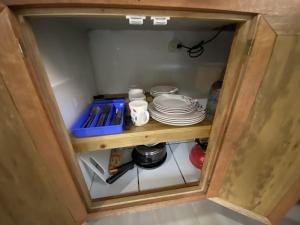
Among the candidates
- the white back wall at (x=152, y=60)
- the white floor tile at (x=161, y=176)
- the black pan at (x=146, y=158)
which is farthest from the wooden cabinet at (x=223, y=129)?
the white back wall at (x=152, y=60)

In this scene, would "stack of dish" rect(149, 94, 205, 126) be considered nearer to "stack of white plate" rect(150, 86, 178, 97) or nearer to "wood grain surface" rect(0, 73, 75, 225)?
"stack of white plate" rect(150, 86, 178, 97)

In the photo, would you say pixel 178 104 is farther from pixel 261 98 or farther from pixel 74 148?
→ pixel 74 148

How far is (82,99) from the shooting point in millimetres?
788

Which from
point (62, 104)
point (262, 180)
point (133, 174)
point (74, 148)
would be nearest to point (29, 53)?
point (62, 104)

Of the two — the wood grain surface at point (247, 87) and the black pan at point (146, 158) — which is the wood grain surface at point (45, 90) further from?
the wood grain surface at point (247, 87)

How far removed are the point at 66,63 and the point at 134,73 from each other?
1.55 ft

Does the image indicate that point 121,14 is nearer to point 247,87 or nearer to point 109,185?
point 247,87

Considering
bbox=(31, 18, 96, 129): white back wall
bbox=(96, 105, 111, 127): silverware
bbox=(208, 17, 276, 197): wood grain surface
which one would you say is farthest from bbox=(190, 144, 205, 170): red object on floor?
bbox=(31, 18, 96, 129): white back wall

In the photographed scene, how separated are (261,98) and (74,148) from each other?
717 mm

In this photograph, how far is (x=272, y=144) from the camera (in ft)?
1.87

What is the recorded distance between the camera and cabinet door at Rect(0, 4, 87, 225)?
35 centimetres

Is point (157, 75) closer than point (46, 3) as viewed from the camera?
No

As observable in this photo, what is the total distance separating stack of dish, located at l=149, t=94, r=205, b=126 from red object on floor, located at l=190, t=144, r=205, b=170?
443mm

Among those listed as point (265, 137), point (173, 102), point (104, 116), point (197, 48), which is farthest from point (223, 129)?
point (197, 48)
